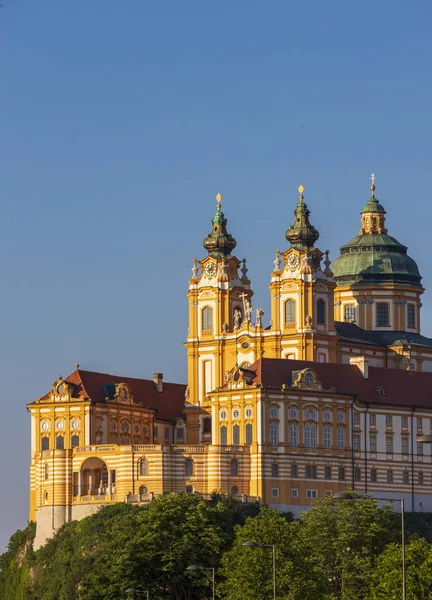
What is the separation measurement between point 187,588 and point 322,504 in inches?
677

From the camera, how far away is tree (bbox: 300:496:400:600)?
165 m

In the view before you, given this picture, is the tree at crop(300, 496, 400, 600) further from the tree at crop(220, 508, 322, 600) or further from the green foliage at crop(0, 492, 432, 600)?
the tree at crop(220, 508, 322, 600)

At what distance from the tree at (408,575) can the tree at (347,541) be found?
6.52 m

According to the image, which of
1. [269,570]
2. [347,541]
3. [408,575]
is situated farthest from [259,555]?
[347,541]

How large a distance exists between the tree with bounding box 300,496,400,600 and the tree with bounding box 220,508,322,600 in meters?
2.17

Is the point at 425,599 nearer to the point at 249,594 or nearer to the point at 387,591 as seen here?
the point at 387,591

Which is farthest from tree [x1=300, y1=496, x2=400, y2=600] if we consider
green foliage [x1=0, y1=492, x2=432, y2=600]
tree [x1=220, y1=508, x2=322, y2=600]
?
tree [x1=220, y1=508, x2=322, y2=600]

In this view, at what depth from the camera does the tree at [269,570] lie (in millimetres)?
153875

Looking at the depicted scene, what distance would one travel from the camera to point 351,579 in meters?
165

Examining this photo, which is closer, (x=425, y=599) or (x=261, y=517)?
(x=425, y=599)

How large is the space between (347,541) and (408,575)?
71.1 feet

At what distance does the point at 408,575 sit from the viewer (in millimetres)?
150000

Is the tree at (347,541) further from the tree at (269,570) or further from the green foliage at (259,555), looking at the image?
the tree at (269,570)

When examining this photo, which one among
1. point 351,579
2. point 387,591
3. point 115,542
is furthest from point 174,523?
point 387,591
